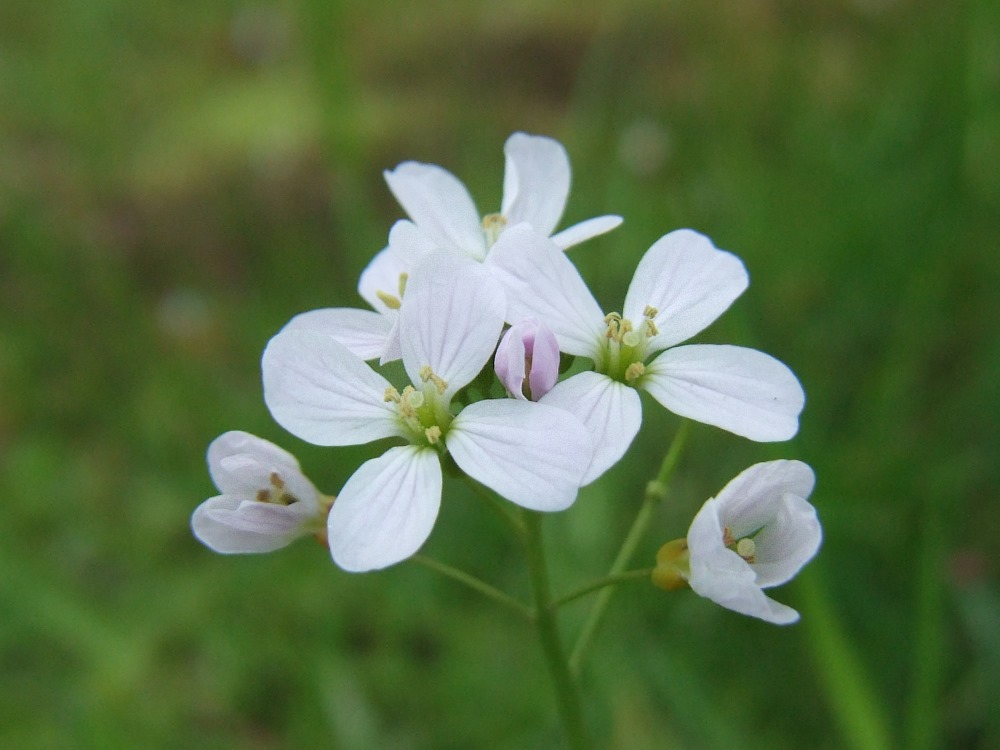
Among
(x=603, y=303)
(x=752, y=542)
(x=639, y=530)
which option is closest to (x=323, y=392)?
(x=639, y=530)

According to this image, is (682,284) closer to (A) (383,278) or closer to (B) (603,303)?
(A) (383,278)

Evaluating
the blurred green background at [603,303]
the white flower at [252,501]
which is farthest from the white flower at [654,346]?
the blurred green background at [603,303]

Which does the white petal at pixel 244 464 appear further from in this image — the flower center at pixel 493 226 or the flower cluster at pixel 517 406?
the flower center at pixel 493 226

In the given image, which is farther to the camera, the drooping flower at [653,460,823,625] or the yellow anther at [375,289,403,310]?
the yellow anther at [375,289,403,310]

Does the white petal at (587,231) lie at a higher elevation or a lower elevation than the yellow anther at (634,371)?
higher

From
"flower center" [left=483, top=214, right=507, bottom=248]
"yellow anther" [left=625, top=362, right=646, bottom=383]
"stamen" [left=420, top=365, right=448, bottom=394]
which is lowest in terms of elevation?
"stamen" [left=420, top=365, right=448, bottom=394]

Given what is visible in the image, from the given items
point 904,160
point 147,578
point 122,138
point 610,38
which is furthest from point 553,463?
point 122,138

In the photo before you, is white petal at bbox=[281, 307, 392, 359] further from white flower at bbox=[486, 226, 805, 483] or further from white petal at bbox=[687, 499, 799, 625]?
white petal at bbox=[687, 499, 799, 625]

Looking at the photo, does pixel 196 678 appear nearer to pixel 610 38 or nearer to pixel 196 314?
pixel 196 314

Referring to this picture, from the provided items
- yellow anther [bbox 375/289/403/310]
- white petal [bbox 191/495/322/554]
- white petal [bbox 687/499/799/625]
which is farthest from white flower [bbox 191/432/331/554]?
white petal [bbox 687/499/799/625]
